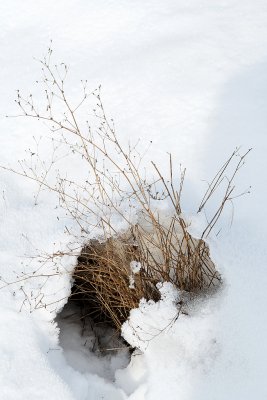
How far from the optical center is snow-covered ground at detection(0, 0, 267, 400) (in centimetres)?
224

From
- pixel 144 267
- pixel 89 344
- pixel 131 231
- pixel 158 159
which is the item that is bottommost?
pixel 89 344

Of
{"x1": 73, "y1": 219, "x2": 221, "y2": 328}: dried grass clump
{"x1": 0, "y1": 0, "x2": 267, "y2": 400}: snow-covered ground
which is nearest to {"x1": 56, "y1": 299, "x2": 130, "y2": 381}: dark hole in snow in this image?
{"x1": 0, "y1": 0, "x2": 267, "y2": 400}: snow-covered ground

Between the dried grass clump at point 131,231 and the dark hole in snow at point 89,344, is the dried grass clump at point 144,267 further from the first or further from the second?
the dark hole in snow at point 89,344

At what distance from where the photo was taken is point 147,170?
265cm

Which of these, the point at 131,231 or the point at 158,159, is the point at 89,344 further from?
the point at 158,159

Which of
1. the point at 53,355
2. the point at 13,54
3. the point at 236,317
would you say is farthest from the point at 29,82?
→ the point at 236,317

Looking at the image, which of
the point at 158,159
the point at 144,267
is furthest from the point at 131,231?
the point at 158,159

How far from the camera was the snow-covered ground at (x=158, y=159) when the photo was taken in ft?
7.36

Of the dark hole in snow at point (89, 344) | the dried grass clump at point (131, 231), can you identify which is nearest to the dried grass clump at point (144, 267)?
the dried grass clump at point (131, 231)

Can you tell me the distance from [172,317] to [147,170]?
28.5 inches

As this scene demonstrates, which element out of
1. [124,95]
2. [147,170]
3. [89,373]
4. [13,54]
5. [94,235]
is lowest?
[89,373]

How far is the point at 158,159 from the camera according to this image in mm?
2695

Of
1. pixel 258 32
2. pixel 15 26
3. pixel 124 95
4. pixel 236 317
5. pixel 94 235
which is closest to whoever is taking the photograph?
pixel 236 317

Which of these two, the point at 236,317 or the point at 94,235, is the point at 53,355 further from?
the point at 236,317
